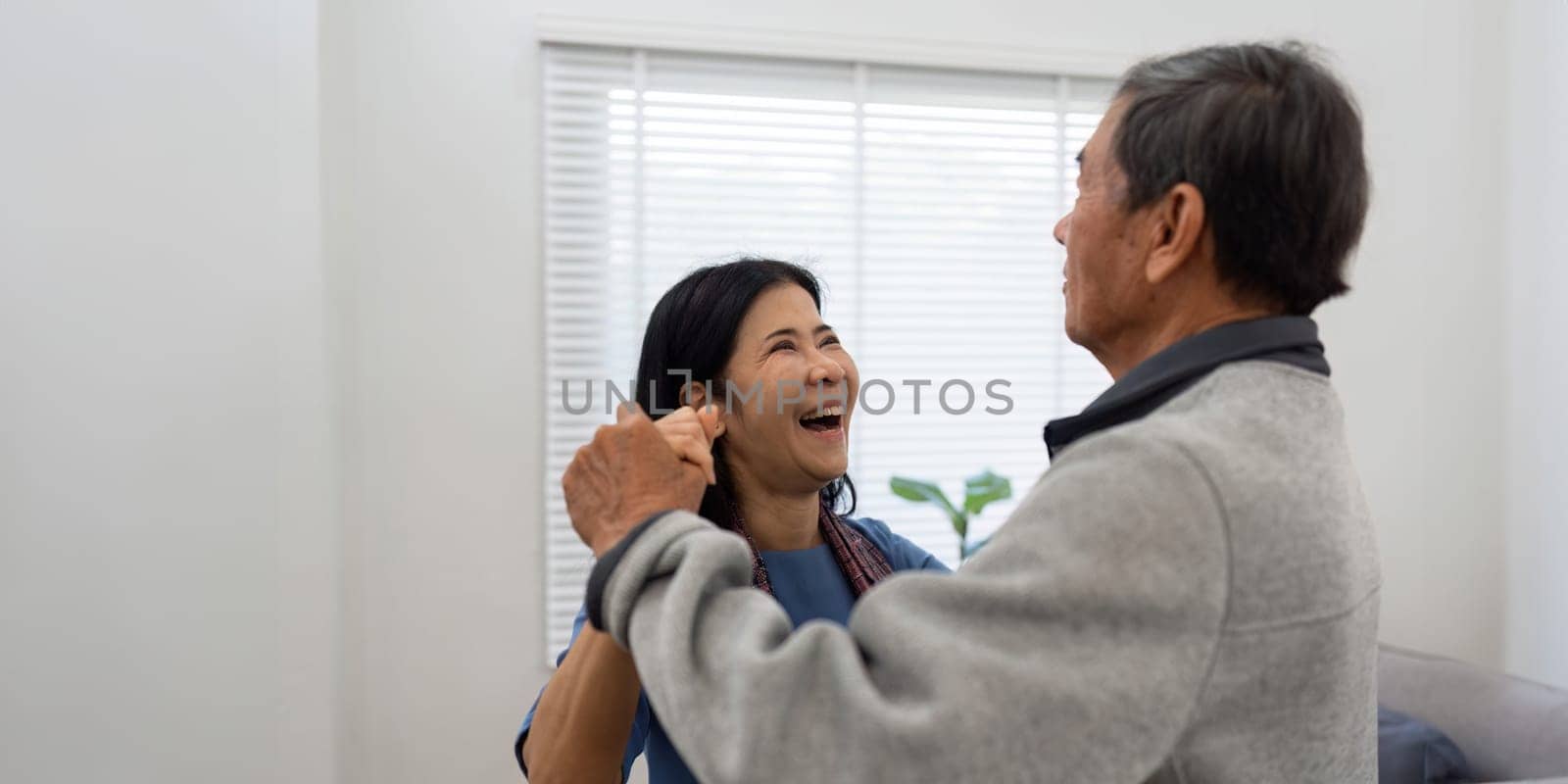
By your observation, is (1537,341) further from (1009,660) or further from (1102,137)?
(1009,660)

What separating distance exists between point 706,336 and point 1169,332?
778mm

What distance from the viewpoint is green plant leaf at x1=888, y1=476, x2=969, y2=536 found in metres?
3.03

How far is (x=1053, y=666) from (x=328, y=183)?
2247 mm

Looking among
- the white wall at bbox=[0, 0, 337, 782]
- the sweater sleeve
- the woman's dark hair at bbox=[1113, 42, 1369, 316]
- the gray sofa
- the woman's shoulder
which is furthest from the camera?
the gray sofa

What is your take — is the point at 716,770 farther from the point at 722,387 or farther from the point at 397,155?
the point at 397,155

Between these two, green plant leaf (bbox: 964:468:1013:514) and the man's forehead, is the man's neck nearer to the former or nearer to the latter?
the man's forehead

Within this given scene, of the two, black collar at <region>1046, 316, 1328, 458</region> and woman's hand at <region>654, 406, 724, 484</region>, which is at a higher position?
black collar at <region>1046, 316, 1328, 458</region>

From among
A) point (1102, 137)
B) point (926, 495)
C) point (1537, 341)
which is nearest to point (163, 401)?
point (926, 495)

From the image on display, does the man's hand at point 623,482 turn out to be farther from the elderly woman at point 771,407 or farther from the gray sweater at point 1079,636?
the elderly woman at point 771,407

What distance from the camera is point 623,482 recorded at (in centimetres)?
96

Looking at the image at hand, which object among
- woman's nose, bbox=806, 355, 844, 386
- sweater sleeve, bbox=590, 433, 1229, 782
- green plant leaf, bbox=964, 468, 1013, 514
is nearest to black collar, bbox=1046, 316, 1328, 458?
sweater sleeve, bbox=590, 433, 1229, 782

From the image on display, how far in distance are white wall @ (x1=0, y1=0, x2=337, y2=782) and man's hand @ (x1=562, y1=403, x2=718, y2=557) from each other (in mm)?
1649

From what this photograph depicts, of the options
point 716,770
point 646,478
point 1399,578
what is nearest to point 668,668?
point 716,770

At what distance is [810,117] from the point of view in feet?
9.93
